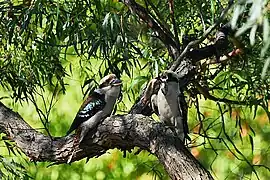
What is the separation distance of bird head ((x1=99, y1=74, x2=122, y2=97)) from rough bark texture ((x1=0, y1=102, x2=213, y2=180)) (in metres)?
0.11

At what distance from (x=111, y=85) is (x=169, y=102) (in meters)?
0.17

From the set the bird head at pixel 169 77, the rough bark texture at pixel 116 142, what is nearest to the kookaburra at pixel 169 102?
the bird head at pixel 169 77

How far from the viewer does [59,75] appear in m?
1.97

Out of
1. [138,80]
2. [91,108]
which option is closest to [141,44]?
[138,80]

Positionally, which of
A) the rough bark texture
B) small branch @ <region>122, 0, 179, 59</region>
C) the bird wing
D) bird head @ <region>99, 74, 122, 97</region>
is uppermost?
small branch @ <region>122, 0, 179, 59</region>

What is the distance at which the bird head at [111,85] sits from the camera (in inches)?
64.6

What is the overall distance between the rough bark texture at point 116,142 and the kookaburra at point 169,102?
10cm

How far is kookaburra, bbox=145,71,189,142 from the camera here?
154 centimetres

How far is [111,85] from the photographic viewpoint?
1.64 metres

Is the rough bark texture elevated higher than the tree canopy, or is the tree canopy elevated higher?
the tree canopy

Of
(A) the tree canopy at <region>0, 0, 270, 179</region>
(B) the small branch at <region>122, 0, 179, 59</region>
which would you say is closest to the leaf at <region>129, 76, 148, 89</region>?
(A) the tree canopy at <region>0, 0, 270, 179</region>

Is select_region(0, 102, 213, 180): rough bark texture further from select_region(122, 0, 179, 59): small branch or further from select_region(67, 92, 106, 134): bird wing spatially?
select_region(122, 0, 179, 59): small branch

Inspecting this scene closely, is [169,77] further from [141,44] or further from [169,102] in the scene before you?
[141,44]

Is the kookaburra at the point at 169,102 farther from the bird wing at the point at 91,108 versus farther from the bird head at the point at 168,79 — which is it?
the bird wing at the point at 91,108
